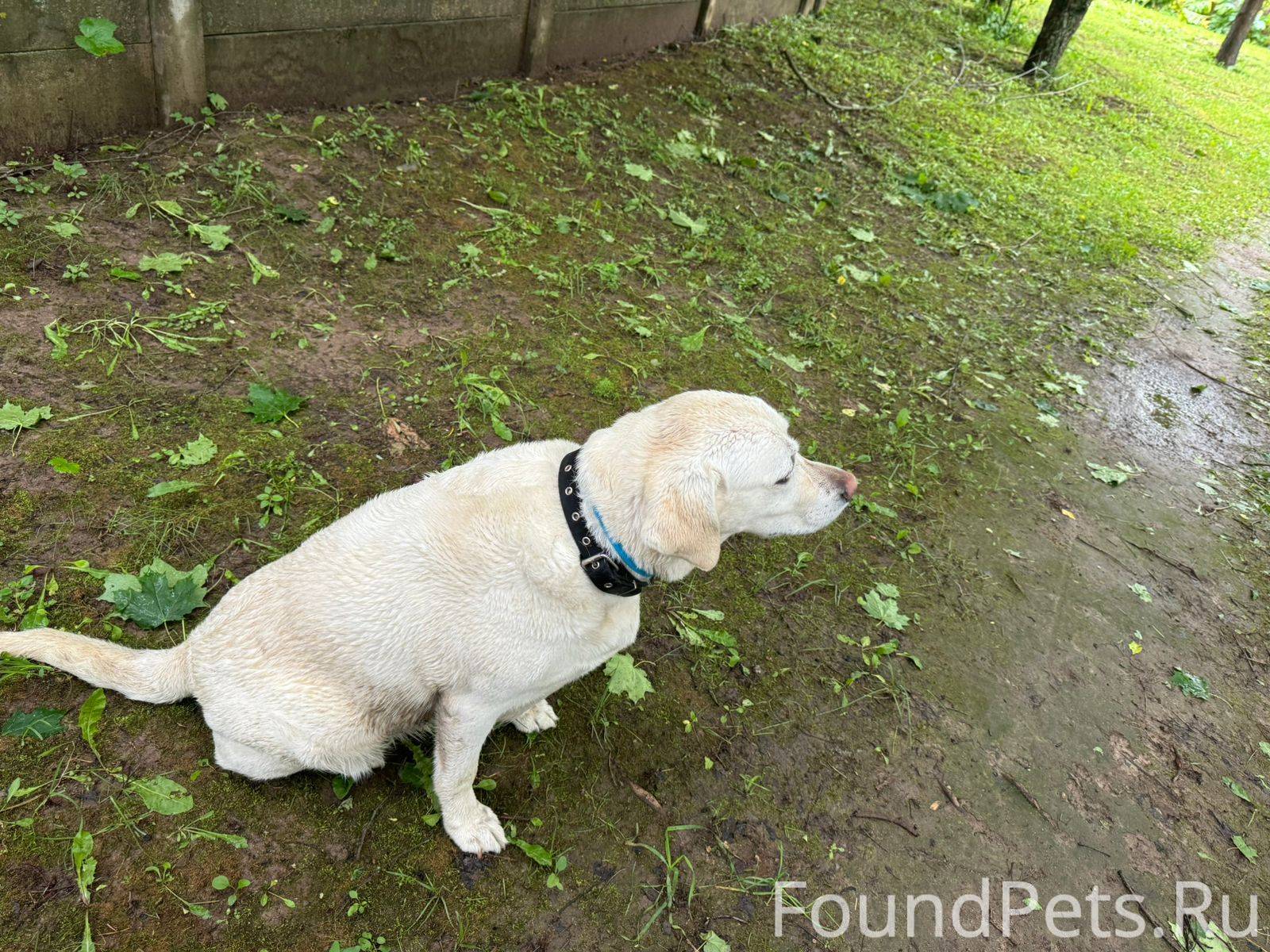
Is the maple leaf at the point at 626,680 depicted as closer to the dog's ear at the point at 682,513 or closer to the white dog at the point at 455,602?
the white dog at the point at 455,602

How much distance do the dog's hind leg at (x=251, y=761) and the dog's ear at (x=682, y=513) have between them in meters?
1.55

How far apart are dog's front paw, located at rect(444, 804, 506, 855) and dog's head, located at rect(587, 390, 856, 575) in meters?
1.28

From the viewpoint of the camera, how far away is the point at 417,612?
99.3 inches

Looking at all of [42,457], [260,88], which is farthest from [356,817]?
[260,88]

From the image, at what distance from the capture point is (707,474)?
257cm

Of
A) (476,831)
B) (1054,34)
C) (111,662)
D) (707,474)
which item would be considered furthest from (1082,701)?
(1054,34)

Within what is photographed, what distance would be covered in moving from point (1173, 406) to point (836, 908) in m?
6.26

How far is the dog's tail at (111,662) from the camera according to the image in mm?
2695

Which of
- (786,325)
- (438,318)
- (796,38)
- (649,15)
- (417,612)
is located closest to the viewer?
(417,612)

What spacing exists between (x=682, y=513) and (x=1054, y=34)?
51.5 ft

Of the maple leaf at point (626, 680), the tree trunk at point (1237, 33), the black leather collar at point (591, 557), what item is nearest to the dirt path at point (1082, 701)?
the maple leaf at point (626, 680)

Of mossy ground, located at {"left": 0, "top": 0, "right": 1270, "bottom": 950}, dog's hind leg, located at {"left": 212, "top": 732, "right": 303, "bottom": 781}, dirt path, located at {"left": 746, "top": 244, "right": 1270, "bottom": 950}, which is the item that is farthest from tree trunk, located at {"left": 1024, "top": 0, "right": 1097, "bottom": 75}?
dog's hind leg, located at {"left": 212, "top": 732, "right": 303, "bottom": 781}

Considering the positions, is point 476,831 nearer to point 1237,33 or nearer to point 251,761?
point 251,761

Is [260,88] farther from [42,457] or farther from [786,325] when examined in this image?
[786,325]
